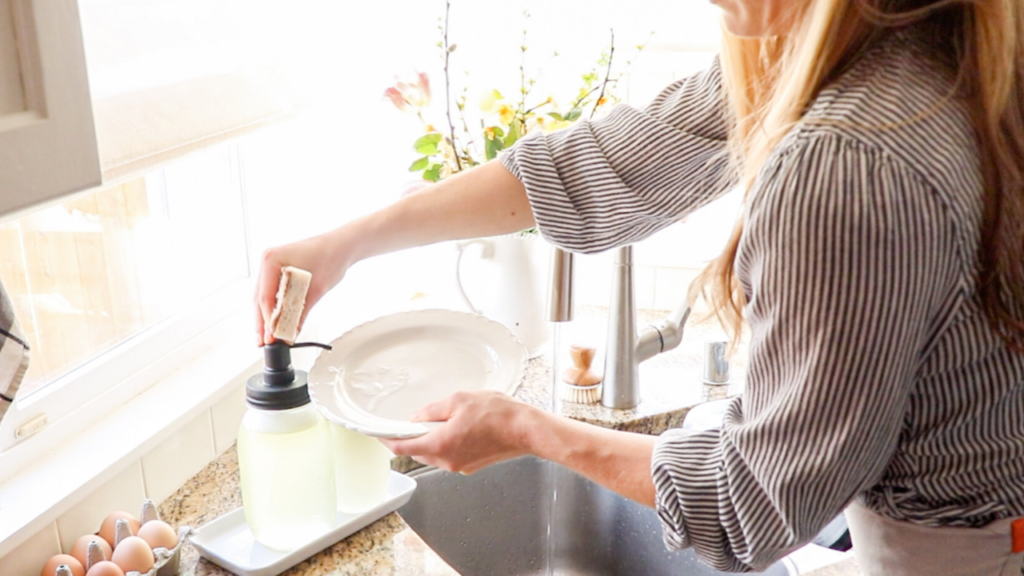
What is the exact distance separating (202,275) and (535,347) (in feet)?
1.88

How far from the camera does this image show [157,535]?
106 cm

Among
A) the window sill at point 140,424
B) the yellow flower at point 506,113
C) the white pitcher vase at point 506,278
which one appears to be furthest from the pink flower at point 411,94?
the window sill at point 140,424

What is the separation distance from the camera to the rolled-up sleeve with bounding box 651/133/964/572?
660 millimetres

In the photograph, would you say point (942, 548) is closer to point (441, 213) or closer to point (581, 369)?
point (441, 213)

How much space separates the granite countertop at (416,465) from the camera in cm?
112

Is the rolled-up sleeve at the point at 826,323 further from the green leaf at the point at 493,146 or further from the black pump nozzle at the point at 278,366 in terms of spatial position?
the green leaf at the point at 493,146

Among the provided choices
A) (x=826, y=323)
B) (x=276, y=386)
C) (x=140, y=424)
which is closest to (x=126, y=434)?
(x=140, y=424)

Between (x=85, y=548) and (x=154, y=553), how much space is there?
7 centimetres

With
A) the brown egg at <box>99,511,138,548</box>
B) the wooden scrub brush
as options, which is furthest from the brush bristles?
the brown egg at <box>99,511,138,548</box>

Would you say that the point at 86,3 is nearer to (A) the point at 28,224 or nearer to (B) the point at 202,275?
(A) the point at 28,224

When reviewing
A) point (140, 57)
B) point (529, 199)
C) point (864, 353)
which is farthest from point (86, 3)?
point (864, 353)

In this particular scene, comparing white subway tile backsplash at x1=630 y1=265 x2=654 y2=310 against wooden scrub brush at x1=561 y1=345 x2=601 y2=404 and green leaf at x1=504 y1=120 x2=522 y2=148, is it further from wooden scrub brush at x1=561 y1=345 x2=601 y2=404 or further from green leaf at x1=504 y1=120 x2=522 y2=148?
green leaf at x1=504 y1=120 x2=522 y2=148

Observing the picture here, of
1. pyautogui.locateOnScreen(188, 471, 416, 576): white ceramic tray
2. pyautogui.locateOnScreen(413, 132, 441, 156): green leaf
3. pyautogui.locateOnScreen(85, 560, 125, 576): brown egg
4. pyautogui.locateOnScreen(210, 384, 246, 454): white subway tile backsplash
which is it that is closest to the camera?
pyautogui.locateOnScreen(85, 560, 125, 576): brown egg

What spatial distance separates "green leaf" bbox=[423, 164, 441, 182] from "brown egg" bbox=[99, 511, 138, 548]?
721 mm
